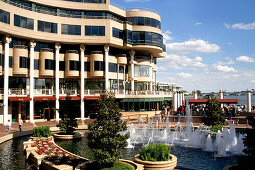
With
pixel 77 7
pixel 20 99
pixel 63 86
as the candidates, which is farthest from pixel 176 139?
pixel 77 7

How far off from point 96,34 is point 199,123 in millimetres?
24029

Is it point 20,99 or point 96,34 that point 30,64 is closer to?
point 20,99

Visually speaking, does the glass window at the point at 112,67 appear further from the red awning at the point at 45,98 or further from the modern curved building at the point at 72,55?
the red awning at the point at 45,98

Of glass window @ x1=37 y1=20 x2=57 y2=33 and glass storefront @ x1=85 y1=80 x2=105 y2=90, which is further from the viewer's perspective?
glass storefront @ x1=85 y1=80 x2=105 y2=90

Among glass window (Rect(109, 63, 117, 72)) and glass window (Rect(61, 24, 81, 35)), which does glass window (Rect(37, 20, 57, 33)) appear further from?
glass window (Rect(109, 63, 117, 72))

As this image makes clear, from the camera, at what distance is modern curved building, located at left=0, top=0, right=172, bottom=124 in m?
38.5

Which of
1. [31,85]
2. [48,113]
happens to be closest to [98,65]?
[31,85]

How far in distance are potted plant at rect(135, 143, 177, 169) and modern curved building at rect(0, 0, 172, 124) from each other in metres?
28.2

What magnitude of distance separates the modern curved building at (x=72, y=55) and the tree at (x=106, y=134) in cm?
2816

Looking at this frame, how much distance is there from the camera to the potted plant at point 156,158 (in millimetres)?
13401

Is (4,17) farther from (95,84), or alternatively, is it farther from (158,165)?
(158,165)

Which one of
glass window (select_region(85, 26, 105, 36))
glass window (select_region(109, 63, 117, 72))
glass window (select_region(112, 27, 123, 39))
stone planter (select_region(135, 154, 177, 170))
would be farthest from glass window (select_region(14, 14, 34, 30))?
stone planter (select_region(135, 154, 177, 170))

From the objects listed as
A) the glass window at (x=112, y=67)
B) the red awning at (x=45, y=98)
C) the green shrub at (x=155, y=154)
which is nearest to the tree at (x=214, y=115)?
the green shrub at (x=155, y=154)

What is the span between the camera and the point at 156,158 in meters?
14.0
